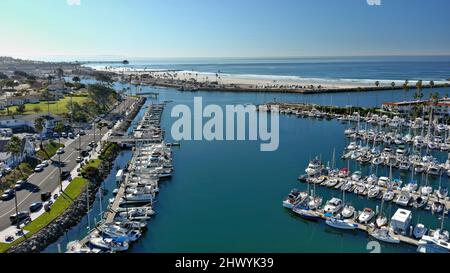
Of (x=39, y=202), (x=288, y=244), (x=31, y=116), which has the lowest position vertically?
(x=288, y=244)

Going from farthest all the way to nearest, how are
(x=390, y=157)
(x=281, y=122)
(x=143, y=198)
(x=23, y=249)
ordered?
(x=281, y=122)
(x=390, y=157)
(x=143, y=198)
(x=23, y=249)

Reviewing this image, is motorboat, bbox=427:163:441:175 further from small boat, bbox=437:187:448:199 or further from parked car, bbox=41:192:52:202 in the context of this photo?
parked car, bbox=41:192:52:202

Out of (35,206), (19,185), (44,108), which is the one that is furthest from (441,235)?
(44,108)

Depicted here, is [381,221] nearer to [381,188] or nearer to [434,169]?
[381,188]

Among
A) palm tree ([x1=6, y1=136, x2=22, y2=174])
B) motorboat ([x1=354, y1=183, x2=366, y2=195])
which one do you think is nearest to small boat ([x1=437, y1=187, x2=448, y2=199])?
motorboat ([x1=354, y1=183, x2=366, y2=195])
